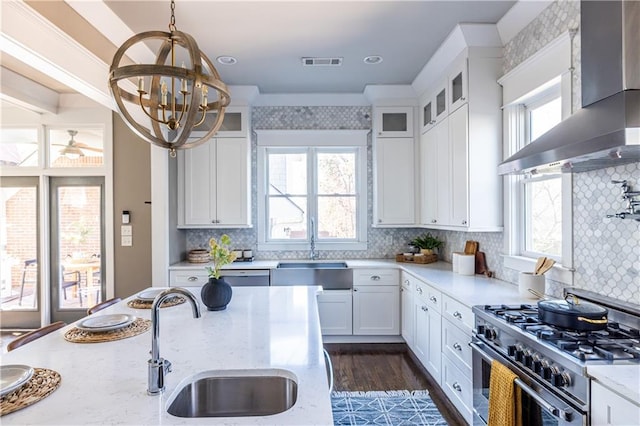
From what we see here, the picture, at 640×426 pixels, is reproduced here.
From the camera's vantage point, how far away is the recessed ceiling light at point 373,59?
3.33 meters

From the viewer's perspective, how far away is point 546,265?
223cm

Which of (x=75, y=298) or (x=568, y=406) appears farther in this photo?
(x=75, y=298)

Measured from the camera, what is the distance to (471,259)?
316 cm

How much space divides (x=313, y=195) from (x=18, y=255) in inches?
150

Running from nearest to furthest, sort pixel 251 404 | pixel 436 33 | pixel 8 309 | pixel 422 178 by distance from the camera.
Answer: pixel 251 404 < pixel 436 33 < pixel 422 178 < pixel 8 309

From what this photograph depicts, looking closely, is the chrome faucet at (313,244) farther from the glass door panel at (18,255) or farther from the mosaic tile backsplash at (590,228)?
the glass door panel at (18,255)

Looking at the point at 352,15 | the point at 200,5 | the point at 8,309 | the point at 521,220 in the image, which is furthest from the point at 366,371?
the point at 8,309

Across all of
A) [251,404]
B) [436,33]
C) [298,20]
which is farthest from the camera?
[436,33]

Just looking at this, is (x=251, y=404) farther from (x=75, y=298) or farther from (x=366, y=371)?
(x=75, y=298)

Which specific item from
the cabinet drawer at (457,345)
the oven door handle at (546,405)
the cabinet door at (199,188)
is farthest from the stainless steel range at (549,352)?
the cabinet door at (199,188)

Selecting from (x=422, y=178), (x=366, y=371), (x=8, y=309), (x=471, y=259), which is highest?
(x=422, y=178)

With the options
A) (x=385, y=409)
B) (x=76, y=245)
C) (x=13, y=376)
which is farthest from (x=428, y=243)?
(x=76, y=245)

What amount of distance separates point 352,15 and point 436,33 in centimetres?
78

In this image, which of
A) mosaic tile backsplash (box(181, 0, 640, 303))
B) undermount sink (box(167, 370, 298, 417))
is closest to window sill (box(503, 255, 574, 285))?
mosaic tile backsplash (box(181, 0, 640, 303))
